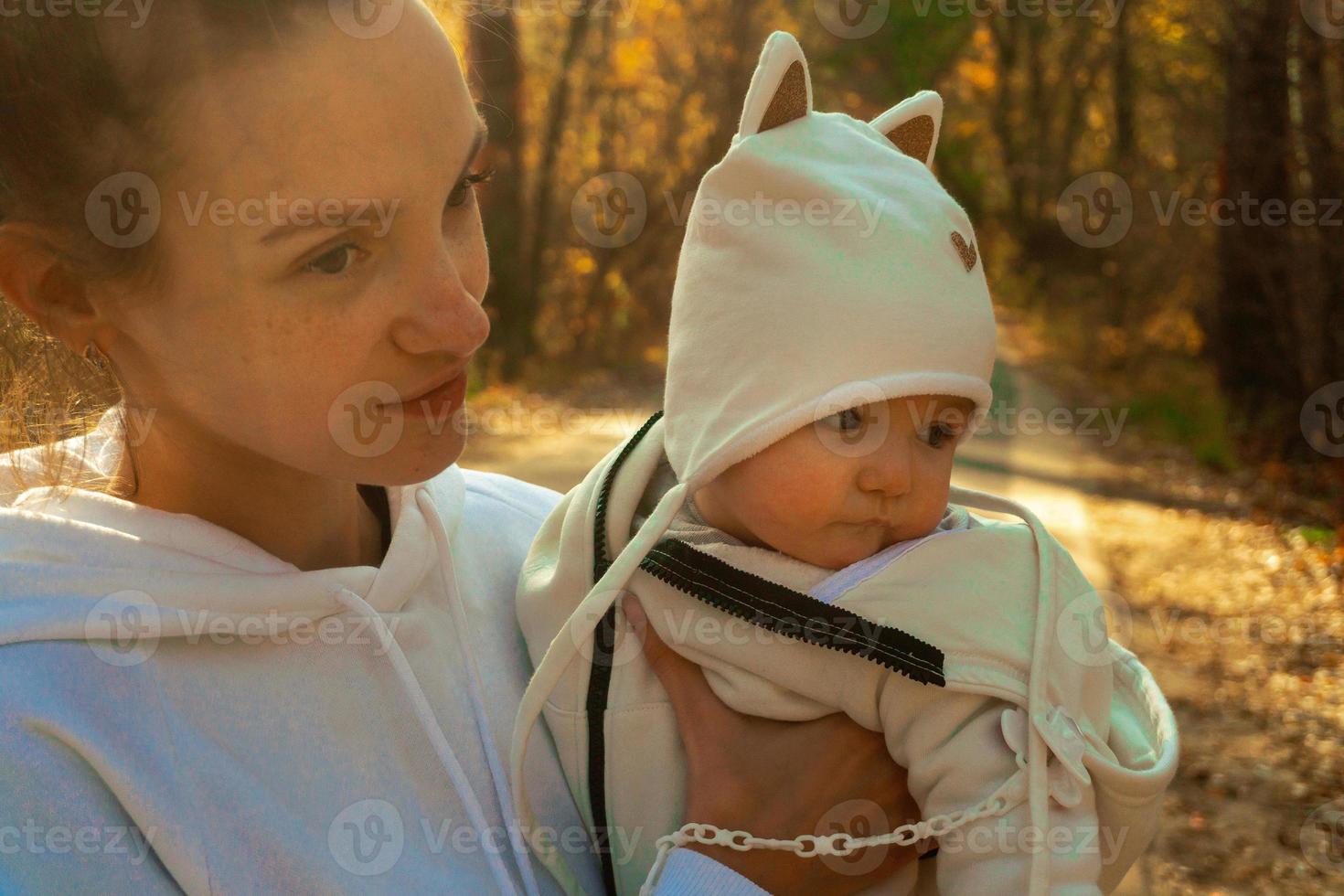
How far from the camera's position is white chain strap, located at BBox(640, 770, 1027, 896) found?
1547 millimetres

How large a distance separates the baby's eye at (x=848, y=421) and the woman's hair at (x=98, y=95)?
2.72 ft

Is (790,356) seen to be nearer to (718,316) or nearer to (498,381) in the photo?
(718,316)

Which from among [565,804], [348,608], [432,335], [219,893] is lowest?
[565,804]

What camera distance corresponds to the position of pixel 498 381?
10867mm

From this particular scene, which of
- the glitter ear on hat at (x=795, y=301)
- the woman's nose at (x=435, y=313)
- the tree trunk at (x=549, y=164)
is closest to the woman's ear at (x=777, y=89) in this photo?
the glitter ear on hat at (x=795, y=301)

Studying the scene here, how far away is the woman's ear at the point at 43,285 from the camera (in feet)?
4.83

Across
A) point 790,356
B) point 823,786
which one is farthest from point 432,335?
point 823,786

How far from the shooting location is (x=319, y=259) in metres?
1.43

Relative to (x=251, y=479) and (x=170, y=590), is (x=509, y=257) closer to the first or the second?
(x=251, y=479)

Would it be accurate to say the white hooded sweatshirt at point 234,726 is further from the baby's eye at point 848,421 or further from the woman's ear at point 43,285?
the baby's eye at point 848,421

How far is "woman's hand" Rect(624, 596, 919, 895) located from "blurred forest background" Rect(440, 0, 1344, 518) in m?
1.11

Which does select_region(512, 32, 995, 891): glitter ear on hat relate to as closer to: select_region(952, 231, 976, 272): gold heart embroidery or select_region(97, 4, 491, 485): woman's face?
select_region(952, 231, 976, 272): gold heart embroidery

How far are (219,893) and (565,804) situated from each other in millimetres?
512

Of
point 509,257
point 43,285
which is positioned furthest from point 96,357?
point 509,257
